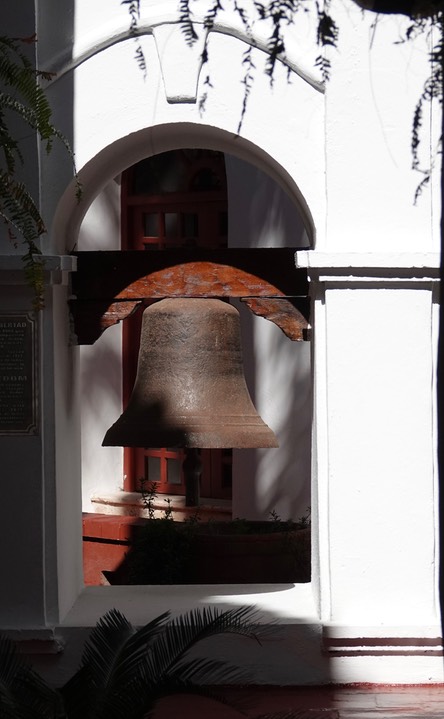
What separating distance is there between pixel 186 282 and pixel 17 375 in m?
1.01

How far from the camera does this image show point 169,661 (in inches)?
211

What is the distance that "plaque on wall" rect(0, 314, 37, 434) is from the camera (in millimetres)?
6441

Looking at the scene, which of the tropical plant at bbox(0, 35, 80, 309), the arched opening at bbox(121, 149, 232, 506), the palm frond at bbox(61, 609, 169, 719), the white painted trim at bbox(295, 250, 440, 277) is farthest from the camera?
the arched opening at bbox(121, 149, 232, 506)

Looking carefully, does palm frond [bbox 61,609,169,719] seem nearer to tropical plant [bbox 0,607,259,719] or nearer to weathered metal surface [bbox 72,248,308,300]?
tropical plant [bbox 0,607,259,719]

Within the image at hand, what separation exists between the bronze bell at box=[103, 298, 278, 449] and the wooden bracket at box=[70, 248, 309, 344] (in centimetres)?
23

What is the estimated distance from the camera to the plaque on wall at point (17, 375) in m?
6.44

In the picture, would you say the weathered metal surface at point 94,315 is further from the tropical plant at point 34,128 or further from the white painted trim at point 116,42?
the white painted trim at point 116,42

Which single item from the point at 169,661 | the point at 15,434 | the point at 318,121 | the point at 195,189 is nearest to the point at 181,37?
the point at 318,121

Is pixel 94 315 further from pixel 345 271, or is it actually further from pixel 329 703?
pixel 329 703

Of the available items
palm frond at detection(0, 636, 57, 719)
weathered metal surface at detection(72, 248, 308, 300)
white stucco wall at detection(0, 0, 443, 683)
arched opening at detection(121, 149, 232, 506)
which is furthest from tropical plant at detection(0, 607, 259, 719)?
arched opening at detection(121, 149, 232, 506)

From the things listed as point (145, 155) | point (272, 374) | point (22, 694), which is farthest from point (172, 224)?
point (22, 694)

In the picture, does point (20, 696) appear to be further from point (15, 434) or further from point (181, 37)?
point (181, 37)

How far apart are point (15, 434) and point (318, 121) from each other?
215 centimetres

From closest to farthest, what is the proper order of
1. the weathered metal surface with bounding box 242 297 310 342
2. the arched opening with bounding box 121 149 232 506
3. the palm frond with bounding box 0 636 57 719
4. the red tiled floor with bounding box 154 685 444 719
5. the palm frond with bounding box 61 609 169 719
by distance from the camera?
the palm frond with bounding box 0 636 57 719 < the palm frond with bounding box 61 609 169 719 < the red tiled floor with bounding box 154 685 444 719 < the weathered metal surface with bounding box 242 297 310 342 < the arched opening with bounding box 121 149 232 506
